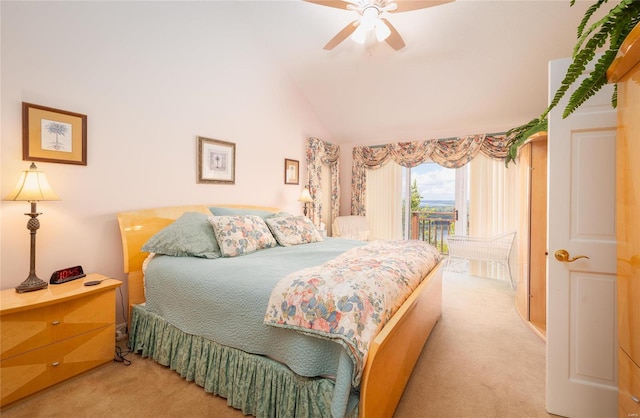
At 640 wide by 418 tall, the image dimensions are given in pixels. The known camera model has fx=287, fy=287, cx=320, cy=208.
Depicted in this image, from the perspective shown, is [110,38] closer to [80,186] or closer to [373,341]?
[80,186]

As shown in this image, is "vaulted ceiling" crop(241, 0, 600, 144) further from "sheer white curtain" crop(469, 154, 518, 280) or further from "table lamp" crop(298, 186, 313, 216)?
"table lamp" crop(298, 186, 313, 216)

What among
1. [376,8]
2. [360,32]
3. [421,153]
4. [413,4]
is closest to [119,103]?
[360,32]

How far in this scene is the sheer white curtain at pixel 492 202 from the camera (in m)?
4.33

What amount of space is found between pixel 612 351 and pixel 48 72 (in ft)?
13.2

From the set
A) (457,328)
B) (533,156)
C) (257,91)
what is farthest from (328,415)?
(257,91)

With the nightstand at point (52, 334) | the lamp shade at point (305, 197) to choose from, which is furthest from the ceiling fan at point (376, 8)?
the nightstand at point (52, 334)

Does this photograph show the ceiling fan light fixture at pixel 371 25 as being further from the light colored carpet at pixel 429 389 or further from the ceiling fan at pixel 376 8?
the light colored carpet at pixel 429 389

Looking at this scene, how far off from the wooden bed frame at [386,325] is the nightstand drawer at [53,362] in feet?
1.24

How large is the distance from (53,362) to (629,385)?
9.30 ft

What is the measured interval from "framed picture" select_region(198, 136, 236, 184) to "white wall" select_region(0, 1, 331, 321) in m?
0.08

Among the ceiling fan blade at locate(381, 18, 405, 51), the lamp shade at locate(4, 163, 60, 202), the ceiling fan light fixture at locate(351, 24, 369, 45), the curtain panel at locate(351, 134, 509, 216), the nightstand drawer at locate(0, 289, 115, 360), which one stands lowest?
the nightstand drawer at locate(0, 289, 115, 360)

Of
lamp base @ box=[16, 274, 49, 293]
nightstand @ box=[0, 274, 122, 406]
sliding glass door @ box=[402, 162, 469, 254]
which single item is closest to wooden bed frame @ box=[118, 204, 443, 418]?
nightstand @ box=[0, 274, 122, 406]

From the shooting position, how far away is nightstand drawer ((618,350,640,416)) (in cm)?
88

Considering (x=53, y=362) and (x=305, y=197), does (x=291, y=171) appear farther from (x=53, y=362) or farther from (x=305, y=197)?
(x=53, y=362)
